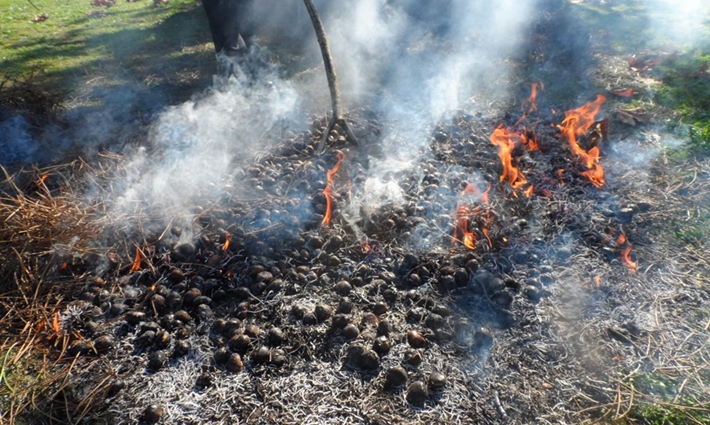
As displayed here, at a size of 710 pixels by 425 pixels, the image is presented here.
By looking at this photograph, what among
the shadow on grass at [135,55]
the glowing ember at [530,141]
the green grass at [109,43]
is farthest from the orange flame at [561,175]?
the green grass at [109,43]

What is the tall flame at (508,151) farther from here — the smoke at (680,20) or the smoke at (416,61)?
the smoke at (680,20)

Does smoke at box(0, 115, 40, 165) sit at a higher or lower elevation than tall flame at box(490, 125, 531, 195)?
higher

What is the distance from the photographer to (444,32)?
34.4ft

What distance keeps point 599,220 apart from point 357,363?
121 inches

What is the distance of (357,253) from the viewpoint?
4.22 m

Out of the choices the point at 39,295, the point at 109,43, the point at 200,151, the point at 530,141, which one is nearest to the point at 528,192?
the point at 530,141

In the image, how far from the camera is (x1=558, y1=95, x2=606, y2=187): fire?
5.14 m

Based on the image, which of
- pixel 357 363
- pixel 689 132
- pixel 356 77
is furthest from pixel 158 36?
pixel 689 132

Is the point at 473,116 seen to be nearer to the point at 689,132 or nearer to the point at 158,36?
the point at 689,132

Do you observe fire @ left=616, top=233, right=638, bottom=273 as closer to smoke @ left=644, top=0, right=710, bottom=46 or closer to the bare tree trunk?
the bare tree trunk

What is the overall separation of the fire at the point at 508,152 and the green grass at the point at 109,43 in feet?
17.6

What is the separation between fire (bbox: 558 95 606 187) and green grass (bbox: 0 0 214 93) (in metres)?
6.23

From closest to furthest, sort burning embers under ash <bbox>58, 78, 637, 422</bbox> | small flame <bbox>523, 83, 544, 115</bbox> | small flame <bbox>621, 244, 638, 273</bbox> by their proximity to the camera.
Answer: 1. burning embers under ash <bbox>58, 78, 637, 422</bbox>
2. small flame <bbox>621, 244, 638, 273</bbox>
3. small flame <bbox>523, 83, 544, 115</bbox>

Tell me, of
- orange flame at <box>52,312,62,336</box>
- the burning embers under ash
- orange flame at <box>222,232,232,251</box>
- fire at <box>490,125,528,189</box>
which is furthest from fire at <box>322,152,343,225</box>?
orange flame at <box>52,312,62,336</box>
